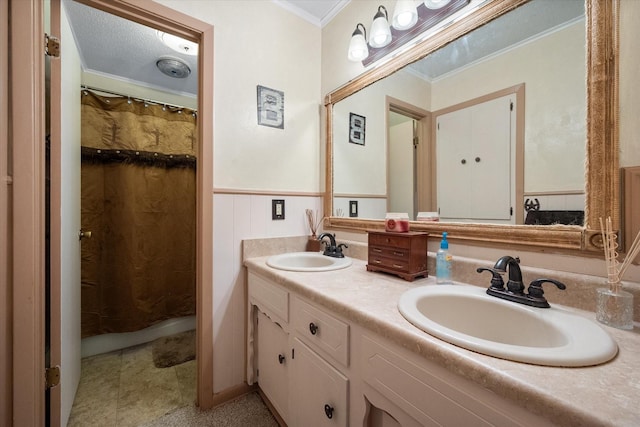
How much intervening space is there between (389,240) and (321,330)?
477 mm

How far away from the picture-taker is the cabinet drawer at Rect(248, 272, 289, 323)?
1115 millimetres

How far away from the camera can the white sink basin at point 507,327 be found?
0.49 m

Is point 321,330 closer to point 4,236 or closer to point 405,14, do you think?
point 4,236

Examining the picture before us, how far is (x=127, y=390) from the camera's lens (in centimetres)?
154

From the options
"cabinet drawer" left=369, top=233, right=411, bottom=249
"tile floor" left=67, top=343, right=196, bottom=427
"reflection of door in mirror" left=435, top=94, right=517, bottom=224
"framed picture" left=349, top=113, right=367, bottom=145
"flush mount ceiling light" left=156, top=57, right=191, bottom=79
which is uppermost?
"flush mount ceiling light" left=156, top=57, right=191, bottom=79

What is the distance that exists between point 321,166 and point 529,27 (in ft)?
3.98

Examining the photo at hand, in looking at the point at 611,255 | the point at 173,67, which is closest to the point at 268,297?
the point at 611,255

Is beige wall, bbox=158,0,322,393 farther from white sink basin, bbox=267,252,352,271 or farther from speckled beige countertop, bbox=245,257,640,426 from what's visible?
speckled beige countertop, bbox=245,257,640,426

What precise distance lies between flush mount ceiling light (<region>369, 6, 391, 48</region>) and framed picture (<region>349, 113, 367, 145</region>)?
39 cm

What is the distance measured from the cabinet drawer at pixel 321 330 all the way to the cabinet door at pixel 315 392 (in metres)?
0.05

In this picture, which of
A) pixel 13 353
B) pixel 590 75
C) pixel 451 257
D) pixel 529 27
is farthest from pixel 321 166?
pixel 13 353

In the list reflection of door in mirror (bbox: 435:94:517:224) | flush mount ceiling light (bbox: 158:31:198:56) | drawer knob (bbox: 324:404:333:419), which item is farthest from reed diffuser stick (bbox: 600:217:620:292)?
flush mount ceiling light (bbox: 158:31:198:56)

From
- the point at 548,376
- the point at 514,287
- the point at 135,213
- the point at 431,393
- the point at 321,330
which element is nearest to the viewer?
the point at 548,376

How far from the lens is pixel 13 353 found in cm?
94
